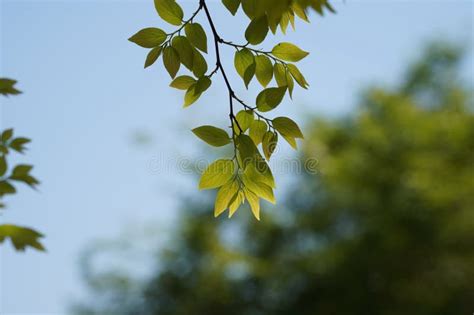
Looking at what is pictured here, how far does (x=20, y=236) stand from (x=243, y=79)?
23.9 inches

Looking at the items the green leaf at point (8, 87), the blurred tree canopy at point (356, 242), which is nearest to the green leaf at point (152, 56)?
the green leaf at point (8, 87)

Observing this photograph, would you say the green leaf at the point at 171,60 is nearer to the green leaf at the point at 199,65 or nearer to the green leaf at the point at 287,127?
the green leaf at the point at 199,65

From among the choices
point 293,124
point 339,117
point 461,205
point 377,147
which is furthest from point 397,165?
point 293,124

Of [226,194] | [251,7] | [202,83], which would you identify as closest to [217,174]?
[226,194]

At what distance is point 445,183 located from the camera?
768cm

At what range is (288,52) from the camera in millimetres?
793

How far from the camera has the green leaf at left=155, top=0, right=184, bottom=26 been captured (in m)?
0.78

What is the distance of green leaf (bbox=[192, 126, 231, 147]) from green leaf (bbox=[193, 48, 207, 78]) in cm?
8

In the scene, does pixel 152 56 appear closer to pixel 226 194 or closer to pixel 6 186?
pixel 226 194

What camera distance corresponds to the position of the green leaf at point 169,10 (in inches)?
30.5

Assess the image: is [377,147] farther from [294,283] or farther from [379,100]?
[294,283]

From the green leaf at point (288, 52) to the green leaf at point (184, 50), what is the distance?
127 mm

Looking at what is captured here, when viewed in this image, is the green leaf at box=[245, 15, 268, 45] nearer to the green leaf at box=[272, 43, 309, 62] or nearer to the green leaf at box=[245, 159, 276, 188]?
the green leaf at box=[272, 43, 309, 62]

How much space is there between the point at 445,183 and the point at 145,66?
762 cm
